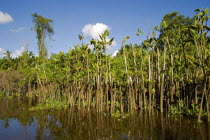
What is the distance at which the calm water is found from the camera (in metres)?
8.30

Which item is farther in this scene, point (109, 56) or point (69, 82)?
point (69, 82)

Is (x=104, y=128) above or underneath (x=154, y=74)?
underneath

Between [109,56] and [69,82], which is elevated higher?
[109,56]

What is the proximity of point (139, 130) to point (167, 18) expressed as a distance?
40.6 meters

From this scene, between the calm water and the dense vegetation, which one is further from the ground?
the dense vegetation

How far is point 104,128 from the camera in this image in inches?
382

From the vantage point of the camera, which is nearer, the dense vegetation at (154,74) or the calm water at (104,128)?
the calm water at (104,128)

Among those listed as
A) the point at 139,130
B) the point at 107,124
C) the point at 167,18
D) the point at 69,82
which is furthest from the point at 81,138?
the point at 167,18

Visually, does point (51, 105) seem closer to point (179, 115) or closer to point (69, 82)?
point (69, 82)

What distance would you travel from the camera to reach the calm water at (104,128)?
8.30 m

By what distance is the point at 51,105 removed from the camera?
16844 mm

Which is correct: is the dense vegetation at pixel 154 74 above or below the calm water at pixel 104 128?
above

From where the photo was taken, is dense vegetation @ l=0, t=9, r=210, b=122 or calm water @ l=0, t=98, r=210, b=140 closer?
calm water @ l=0, t=98, r=210, b=140

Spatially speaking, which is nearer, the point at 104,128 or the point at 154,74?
the point at 104,128
